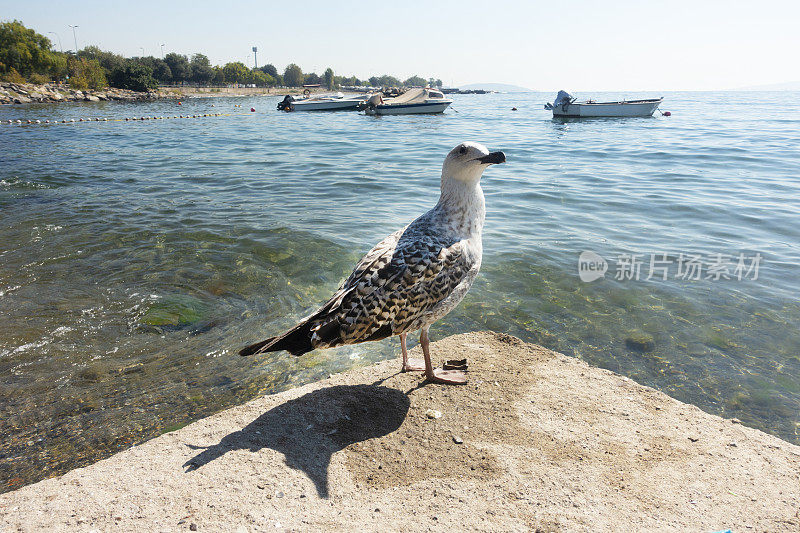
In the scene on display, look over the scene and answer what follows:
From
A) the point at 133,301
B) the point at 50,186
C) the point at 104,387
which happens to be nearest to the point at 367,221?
the point at 133,301

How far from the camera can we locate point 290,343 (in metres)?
3.58

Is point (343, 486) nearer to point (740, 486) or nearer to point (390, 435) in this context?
point (390, 435)

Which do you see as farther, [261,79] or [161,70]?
[261,79]

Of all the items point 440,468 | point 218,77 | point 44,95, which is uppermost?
point 218,77

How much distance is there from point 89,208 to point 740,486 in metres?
12.8

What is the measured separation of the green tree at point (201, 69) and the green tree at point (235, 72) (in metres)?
15.2

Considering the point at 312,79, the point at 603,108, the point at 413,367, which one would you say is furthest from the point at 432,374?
the point at 312,79

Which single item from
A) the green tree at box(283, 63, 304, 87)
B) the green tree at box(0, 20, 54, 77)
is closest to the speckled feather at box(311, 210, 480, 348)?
the green tree at box(0, 20, 54, 77)

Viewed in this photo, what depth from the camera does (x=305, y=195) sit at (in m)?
12.9

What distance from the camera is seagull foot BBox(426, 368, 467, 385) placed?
4367mm

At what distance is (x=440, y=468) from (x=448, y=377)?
1185 mm

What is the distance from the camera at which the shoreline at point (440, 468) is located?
2.83 metres

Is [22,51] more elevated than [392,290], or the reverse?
[22,51]

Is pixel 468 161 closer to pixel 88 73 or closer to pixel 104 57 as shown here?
pixel 88 73
